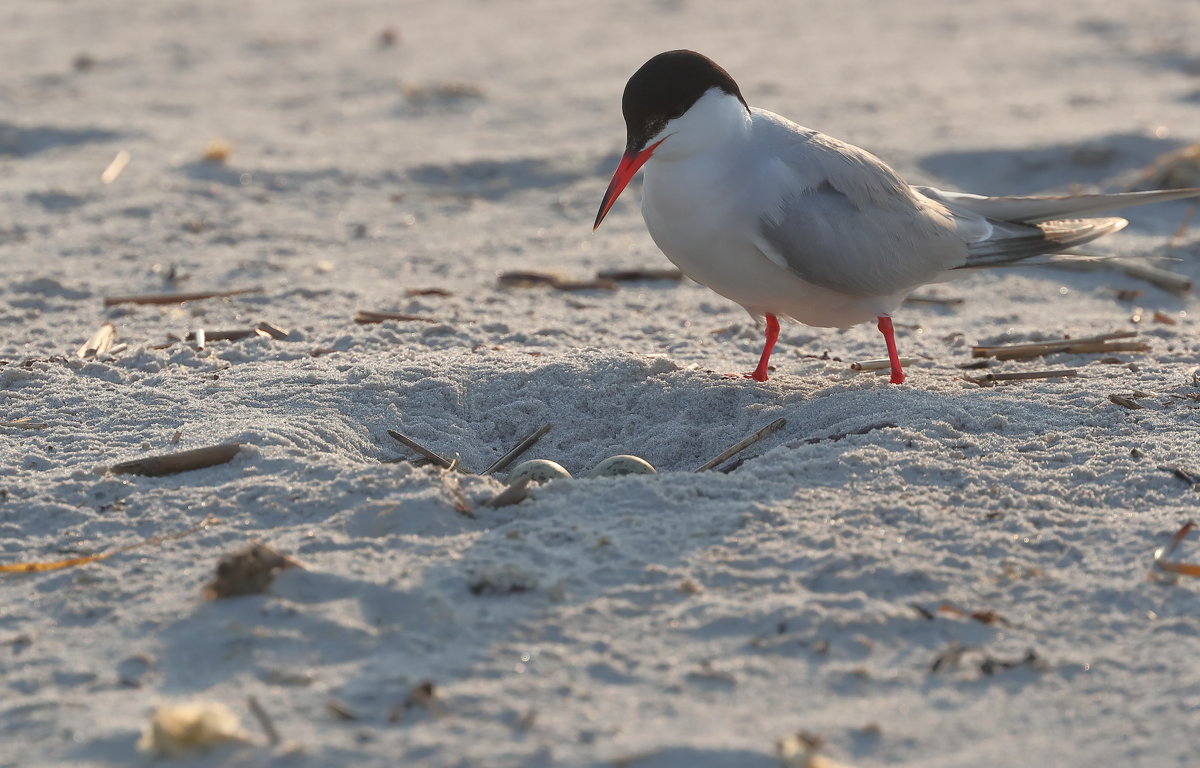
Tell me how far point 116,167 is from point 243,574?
4.75 meters

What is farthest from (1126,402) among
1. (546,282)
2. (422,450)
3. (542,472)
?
(546,282)

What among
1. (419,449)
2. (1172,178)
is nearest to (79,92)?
(419,449)

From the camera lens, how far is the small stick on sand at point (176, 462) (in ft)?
10.9

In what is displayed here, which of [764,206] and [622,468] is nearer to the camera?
[622,468]

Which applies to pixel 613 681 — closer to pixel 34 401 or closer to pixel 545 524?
pixel 545 524

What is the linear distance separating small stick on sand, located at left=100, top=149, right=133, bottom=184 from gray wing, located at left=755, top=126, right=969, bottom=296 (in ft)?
12.9

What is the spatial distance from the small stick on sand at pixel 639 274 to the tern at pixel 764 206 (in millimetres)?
1382

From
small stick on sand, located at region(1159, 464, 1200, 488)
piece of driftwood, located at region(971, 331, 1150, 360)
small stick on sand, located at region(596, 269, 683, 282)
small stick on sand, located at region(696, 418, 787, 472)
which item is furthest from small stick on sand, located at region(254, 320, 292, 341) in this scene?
small stick on sand, located at region(1159, 464, 1200, 488)

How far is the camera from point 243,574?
8.86 feet

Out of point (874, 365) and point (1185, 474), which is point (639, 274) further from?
point (1185, 474)

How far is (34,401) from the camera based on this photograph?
152 inches

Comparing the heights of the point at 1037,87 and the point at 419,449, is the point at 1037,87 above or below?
above

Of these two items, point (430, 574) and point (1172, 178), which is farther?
point (1172, 178)

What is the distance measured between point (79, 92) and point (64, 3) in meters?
3.13
